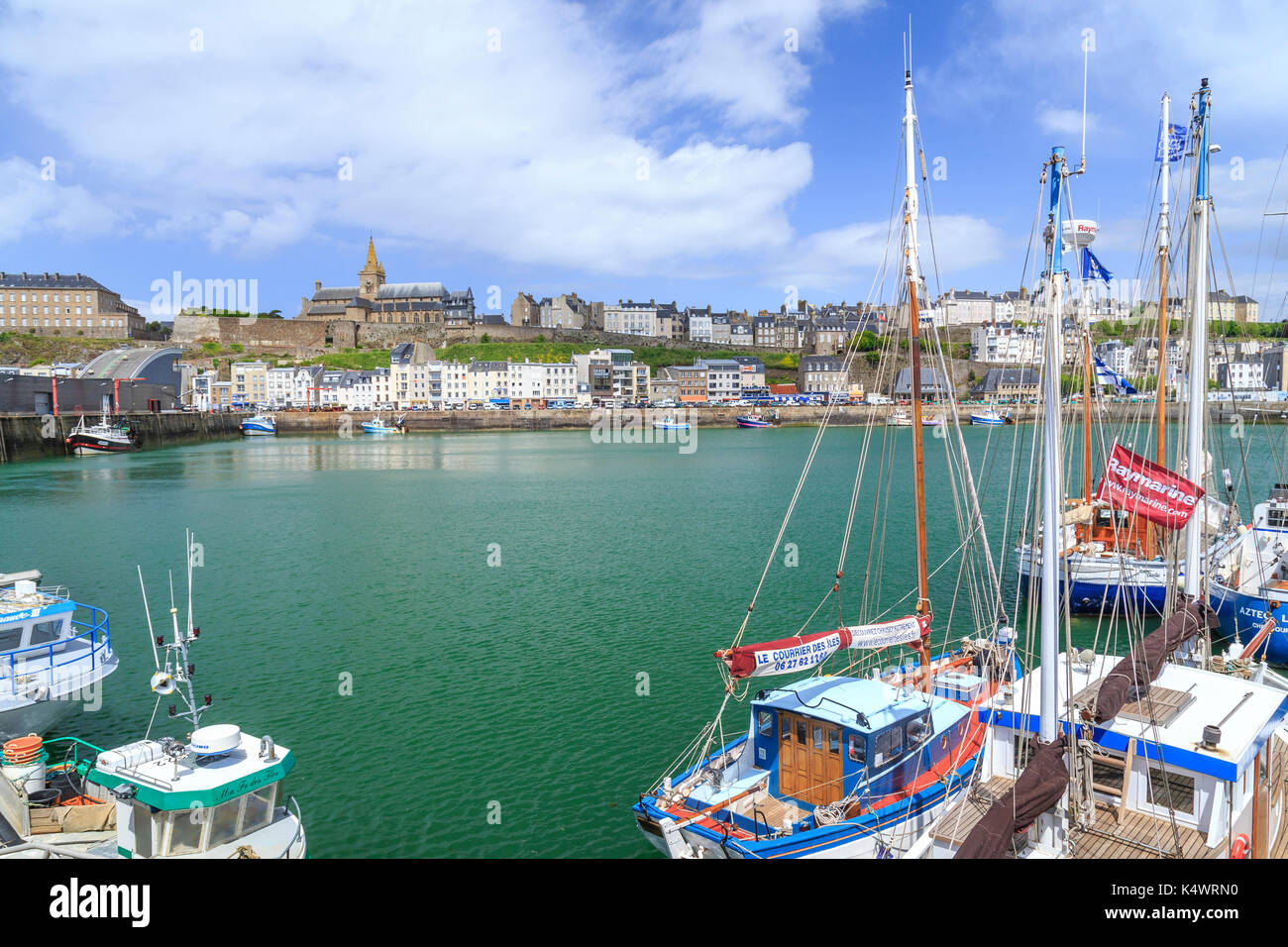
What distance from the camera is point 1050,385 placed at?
850 centimetres

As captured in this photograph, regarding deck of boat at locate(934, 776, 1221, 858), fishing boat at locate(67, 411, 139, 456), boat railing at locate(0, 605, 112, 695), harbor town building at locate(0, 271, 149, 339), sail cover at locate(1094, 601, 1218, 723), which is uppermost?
harbor town building at locate(0, 271, 149, 339)

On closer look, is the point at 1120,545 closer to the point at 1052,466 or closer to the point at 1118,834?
the point at 1118,834

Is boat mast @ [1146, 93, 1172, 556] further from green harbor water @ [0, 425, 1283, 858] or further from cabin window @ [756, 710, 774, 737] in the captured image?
cabin window @ [756, 710, 774, 737]

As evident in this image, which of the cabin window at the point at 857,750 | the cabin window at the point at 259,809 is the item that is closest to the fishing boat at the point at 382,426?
the cabin window at the point at 259,809

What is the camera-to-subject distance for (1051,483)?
8.80 meters

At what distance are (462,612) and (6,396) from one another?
3207 inches

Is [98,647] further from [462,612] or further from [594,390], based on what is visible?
[594,390]

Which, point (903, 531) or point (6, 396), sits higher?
point (6, 396)

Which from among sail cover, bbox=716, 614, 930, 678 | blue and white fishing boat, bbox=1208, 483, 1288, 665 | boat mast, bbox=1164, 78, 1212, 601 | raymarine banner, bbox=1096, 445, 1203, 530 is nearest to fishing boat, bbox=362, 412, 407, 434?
blue and white fishing boat, bbox=1208, 483, 1288, 665

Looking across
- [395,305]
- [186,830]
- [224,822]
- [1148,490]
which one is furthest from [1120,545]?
[395,305]

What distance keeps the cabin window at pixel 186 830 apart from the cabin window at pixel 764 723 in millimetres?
6806

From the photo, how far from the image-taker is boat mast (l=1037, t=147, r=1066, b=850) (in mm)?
8578

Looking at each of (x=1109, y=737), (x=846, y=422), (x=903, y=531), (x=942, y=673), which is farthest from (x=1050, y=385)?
(x=846, y=422)

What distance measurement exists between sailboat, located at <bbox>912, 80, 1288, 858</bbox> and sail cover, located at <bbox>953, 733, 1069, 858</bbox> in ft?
0.04
